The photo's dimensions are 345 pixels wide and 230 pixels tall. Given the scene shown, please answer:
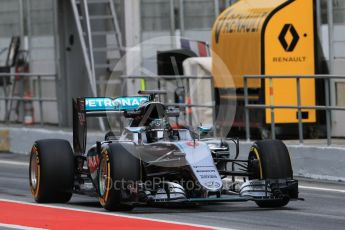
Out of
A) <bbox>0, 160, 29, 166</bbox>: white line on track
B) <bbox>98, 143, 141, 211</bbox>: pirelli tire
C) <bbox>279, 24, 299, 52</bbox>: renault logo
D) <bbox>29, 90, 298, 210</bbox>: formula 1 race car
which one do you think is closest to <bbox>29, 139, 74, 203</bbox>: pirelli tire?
<bbox>29, 90, 298, 210</bbox>: formula 1 race car

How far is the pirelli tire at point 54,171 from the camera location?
14125 millimetres

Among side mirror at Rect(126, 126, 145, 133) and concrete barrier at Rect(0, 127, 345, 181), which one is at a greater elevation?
side mirror at Rect(126, 126, 145, 133)

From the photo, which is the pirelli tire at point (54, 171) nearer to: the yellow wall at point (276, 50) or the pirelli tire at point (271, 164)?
the pirelli tire at point (271, 164)

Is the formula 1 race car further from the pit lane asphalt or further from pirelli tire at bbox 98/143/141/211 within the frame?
the pit lane asphalt

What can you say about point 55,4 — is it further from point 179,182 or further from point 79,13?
point 179,182

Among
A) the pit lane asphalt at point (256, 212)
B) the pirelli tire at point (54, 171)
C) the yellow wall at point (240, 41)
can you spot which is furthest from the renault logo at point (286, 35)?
the pirelli tire at point (54, 171)

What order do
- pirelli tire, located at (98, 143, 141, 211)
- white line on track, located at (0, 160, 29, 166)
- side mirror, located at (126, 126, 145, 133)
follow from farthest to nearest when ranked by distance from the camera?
white line on track, located at (0, 160, 29, 166) → side mirror, located at (126, 126, 145, 133) → pirelli tire, located at (98, 143, 141, 211)

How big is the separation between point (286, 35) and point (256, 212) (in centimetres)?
873

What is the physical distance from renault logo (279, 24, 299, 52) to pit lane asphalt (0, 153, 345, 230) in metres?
5.17

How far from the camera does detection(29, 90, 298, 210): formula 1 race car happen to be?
12.6 meters

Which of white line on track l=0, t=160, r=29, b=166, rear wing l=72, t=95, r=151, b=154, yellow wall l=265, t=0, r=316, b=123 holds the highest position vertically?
yellow wall l=265, t=0, r=316, b=123

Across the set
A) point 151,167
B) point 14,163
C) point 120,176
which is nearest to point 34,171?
point 151,167

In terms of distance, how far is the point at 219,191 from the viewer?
41.3 feet

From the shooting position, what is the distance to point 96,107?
14812 millimetres
